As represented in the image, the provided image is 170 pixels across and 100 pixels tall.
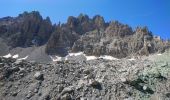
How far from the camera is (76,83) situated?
2108 cm

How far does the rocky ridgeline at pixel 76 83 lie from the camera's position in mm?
19859

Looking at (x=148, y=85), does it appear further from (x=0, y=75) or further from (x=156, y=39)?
(x=156, y=39)

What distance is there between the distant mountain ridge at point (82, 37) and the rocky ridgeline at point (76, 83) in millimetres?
111440

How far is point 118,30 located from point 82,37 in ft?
68.2

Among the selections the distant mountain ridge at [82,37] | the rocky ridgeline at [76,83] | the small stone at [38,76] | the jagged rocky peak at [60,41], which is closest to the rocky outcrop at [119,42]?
the distant mountain ridge at [82,37]

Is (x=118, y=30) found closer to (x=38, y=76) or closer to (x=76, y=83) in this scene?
(x=38, y=76)

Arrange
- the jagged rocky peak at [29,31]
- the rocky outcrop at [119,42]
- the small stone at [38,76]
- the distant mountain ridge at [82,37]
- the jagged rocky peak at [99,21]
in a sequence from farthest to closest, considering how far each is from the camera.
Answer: the jagged rocky peak at [99,21] → the jagged rocky peak at [29,31] → the distant mountain ridge at [82,37] → the rocky outcrop at [119,42] → the small stone at [38,76]

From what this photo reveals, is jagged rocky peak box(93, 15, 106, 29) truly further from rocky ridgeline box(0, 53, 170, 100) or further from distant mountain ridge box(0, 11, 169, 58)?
rocky ridgeline box(0, 53, 170, 100)

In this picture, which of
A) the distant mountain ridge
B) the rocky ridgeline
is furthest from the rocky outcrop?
the rocky ridgeline

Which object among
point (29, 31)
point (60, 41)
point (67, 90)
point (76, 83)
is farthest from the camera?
point (29, 31)

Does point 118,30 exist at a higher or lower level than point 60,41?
higher

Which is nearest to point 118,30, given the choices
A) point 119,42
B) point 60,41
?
point 119,42

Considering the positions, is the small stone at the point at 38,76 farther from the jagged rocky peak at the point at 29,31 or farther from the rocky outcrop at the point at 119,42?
the jagged rocky peak at the point at 29,31

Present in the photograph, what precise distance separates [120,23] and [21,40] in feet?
183
